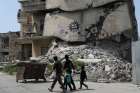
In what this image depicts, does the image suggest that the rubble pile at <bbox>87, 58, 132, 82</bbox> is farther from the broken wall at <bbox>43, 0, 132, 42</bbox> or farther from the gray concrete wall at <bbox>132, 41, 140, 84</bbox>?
the broken wall at <bbox>43, 0, 132, 42</bbox>

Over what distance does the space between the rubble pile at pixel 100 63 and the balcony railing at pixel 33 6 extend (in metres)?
8.30

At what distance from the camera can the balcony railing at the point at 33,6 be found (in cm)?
4738

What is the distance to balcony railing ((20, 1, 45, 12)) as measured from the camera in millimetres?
47375

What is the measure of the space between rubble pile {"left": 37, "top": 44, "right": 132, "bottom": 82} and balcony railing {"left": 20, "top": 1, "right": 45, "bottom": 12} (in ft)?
27.2

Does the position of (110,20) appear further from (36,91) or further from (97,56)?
(36,91)

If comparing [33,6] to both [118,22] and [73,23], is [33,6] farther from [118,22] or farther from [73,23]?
[118,22]

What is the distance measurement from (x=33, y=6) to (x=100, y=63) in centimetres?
1950

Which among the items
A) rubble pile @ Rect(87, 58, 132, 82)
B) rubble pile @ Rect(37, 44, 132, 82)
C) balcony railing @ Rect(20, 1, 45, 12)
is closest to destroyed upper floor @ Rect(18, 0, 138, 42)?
rubble pile @ Rect(37, 44, 132, 82)

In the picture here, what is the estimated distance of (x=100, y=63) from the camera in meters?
30.3

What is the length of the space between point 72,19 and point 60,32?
5.81 feet

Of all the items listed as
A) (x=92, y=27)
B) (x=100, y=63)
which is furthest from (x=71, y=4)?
(x=100, y=63)

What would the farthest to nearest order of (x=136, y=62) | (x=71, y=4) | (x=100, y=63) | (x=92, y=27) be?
(x=71, y=4) → (x=92, y=27) → (x=100, y=63) → (x=136, y=62)

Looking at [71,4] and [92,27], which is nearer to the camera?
[92,27]

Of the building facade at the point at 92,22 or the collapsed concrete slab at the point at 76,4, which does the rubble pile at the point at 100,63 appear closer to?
the building facade at the point at 92,22
